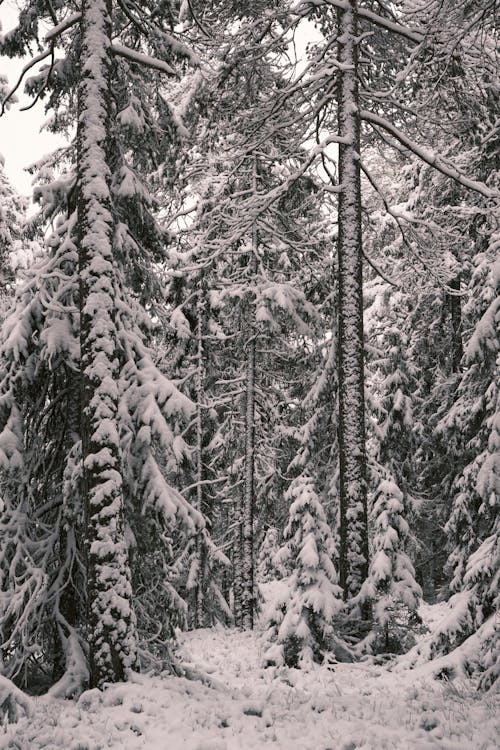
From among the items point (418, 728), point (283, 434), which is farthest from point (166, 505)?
point (283, 434)

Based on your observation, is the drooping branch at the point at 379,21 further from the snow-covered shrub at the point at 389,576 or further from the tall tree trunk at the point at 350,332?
the snow-covered shrub at the point at 389,576

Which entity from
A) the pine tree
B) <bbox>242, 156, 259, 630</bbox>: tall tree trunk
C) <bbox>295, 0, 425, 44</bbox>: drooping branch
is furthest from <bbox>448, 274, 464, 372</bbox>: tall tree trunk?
the pine tree

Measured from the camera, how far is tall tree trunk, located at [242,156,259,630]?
16156 mm

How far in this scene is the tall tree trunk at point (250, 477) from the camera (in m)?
16.2

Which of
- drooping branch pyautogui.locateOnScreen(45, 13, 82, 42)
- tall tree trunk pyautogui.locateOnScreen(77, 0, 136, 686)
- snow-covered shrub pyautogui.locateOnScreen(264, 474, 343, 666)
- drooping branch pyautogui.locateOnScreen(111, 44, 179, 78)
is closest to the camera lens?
tall tree trunk pyautogui.locateOnScreen(77, 0, 136, 686)

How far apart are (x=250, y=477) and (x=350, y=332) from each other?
7.38 m

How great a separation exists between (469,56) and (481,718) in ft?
32.5

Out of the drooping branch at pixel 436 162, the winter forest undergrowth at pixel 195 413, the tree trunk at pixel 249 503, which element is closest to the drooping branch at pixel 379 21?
the winter forest undergrowth at pixel 195 413

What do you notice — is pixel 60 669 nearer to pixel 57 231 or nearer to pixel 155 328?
pixel 155 328

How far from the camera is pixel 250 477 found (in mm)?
16312

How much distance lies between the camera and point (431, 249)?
37.3 ft

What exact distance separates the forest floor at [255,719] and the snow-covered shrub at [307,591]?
183cm

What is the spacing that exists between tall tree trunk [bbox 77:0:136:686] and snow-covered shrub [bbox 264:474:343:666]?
338 cm

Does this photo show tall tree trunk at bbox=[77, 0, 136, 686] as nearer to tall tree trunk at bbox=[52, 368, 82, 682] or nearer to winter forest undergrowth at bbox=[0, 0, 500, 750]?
winter forest undergrowth at bbox=[0, 0, 500, 750]
